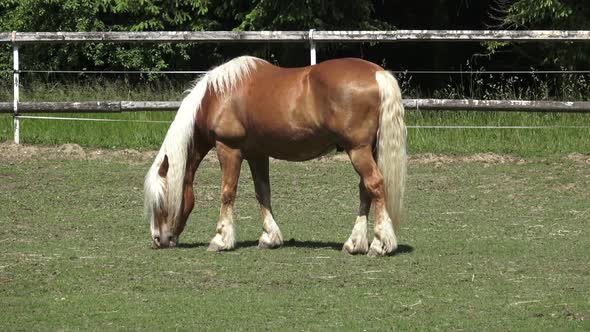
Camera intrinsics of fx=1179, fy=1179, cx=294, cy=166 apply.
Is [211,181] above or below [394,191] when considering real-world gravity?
below

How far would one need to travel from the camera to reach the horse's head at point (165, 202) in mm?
9203

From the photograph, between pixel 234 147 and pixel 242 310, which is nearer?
pixel 242 310

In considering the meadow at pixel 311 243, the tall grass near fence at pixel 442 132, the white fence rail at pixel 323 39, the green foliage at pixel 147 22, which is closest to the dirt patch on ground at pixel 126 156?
the meadow at pixel 311 243

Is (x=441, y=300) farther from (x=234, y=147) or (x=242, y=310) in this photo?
(x=234, y=147)

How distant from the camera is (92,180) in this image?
13.0 metres

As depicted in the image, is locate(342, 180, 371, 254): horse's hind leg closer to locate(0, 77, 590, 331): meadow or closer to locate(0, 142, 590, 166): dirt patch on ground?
locate(0, 77, 590, 331): meadow

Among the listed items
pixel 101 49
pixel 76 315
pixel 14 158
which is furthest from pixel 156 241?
pixel 101 49

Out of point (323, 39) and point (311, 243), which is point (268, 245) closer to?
point (311, 243)

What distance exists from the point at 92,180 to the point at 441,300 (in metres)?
6.47

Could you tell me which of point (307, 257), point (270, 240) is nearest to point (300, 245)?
point (270, 240)

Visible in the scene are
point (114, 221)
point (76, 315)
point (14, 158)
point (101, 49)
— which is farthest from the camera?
point (101, 49)

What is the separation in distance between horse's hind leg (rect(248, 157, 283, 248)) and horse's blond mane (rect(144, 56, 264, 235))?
622 millimetres

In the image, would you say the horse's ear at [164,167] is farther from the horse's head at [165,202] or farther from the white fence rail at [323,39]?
the white fence rail at [323,39]

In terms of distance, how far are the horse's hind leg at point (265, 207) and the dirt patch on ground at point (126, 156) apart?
4.79 m
